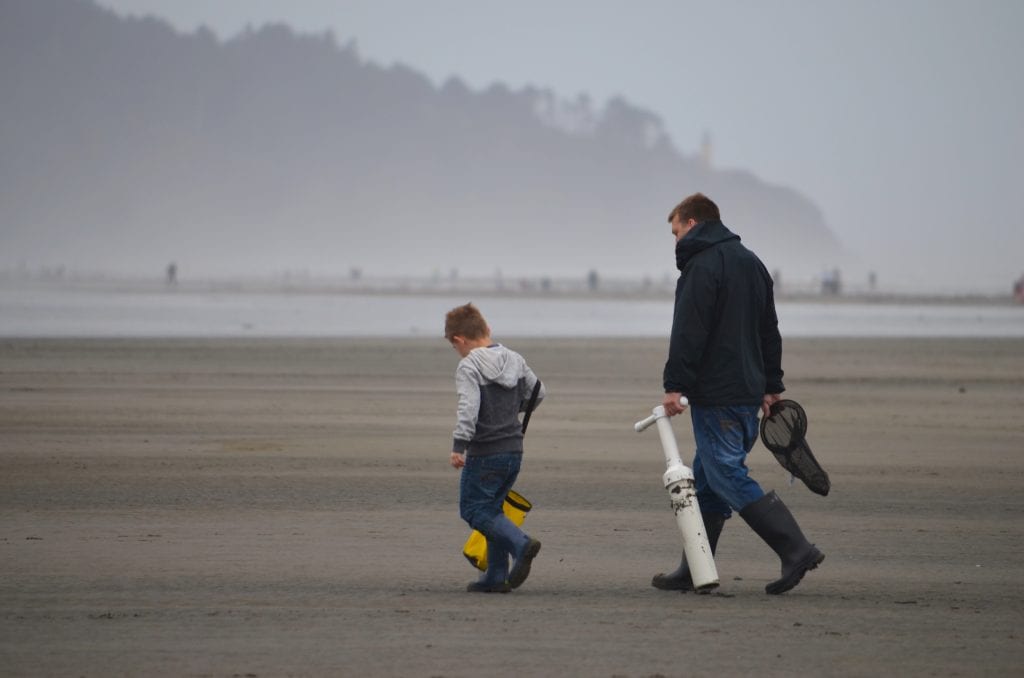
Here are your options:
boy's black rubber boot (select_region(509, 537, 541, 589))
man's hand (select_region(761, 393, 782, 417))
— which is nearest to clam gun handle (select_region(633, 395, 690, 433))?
man's hand (select_region(761, 393, 782, 417))

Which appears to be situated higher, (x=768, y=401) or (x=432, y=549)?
(x=768, y=401)

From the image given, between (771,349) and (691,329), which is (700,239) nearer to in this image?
(691,329)

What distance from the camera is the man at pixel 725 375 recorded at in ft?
24.9

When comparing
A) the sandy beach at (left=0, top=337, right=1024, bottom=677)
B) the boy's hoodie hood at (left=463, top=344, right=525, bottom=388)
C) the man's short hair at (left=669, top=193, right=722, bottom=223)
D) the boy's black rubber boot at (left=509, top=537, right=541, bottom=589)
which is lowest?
the sandy beach at (left=0, top=337, right=1024, bottom=677)

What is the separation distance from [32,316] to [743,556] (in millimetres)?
37988

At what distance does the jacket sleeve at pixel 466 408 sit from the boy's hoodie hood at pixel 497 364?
0.19ft

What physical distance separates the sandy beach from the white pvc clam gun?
14 centimetres

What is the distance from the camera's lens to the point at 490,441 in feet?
25.5

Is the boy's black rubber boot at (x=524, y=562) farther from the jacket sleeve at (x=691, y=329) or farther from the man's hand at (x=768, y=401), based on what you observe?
the man's hand at (x=768, y=401)

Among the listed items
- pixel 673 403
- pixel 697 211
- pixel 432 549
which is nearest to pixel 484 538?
pixel 432 549

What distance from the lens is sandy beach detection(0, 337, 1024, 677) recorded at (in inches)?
252

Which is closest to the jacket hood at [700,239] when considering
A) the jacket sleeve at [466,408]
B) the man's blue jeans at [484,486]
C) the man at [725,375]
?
the man at [725,375]

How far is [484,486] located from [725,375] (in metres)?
1.28

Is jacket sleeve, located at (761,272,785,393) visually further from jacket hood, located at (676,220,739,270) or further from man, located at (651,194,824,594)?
jacket hood, located at (676,220,739,270)
